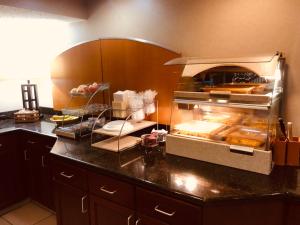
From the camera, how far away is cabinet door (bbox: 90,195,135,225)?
4.46ft

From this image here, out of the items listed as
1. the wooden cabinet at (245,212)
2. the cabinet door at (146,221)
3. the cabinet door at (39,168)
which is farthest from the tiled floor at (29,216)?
the wooden cabinet at (245,212)

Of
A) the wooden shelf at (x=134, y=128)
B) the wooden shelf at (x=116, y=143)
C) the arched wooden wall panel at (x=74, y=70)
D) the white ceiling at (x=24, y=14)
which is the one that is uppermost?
the white ceiling at (x=24, y=14)

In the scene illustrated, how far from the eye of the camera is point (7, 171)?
2387mm

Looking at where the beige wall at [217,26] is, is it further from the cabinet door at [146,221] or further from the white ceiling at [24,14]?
the cabinet door at [146,221]

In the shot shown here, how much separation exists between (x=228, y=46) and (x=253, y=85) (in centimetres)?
40

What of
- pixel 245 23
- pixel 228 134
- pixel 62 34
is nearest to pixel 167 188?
pixel 228 134

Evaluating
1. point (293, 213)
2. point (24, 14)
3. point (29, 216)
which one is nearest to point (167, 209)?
point (293, 213)

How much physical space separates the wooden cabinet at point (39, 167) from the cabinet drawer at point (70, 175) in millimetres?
530

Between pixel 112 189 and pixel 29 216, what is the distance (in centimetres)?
151

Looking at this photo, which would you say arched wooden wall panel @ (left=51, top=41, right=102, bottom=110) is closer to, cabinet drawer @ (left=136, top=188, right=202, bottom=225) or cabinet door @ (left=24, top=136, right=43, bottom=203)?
cabinet door @ (left=24, top=136, right=43, bottom=203)

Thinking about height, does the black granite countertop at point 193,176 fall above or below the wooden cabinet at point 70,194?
above

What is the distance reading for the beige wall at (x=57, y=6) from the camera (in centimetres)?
195

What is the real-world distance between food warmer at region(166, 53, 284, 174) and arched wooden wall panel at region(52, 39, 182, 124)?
0.31m

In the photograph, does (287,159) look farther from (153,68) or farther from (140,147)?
(153,68)
